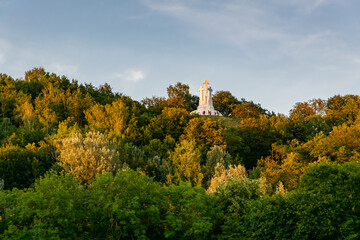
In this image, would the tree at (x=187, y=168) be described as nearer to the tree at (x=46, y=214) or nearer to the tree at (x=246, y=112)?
the tree at (x=46, y=214)

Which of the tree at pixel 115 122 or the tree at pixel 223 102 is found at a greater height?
the tree at pixel 223 102

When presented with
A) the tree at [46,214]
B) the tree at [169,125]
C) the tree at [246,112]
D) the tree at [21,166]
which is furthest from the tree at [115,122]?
the tree at [246,112]

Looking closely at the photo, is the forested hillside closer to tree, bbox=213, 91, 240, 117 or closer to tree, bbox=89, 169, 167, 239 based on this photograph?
tree, bbox=89, 169, 167, 239

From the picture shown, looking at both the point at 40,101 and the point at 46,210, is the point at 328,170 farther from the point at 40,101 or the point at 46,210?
the point at 40,101

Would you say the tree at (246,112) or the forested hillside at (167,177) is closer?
the forested hillside at (167,177)

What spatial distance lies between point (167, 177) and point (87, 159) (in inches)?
419

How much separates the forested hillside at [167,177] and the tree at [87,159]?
153 millimetres

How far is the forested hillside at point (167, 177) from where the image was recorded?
29234mm

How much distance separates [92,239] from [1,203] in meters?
7.24

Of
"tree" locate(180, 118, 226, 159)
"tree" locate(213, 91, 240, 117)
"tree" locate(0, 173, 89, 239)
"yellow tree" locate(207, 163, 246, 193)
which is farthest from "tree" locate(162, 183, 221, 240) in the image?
"tree" locate(213, 91, 240, 117)

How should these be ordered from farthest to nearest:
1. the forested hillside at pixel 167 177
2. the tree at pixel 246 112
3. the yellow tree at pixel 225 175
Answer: the tree at pixel 246 112
the yellow tree at pixel 225 175
the forested hillside at pixel 167 177

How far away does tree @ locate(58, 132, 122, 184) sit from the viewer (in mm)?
46531

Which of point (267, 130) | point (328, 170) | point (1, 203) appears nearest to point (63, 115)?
point (267, 130)

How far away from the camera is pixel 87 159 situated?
4738 centimetres
